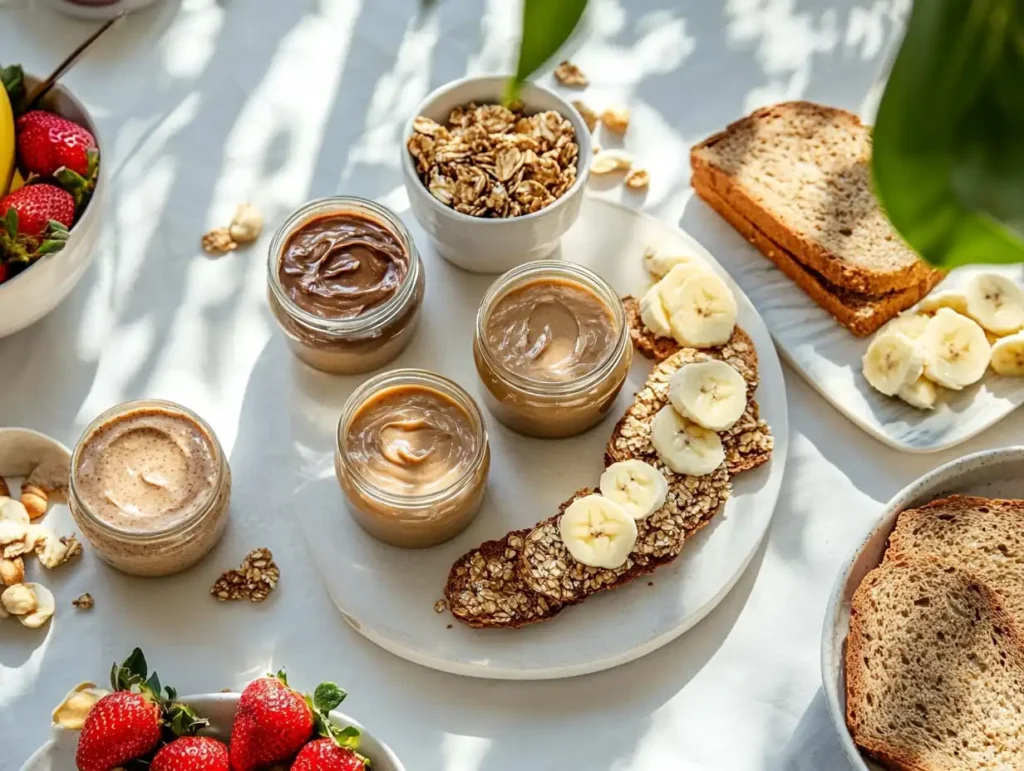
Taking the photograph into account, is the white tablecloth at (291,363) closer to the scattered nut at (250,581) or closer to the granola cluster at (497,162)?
the scattered nut at (250,581)

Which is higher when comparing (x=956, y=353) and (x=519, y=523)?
(x=956, y=353)

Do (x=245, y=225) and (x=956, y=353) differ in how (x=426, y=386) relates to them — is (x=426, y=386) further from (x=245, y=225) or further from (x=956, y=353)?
(x=956, y=353)

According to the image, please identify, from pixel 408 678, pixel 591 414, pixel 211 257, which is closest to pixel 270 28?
pixel 211 257

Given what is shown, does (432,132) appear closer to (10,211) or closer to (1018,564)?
(10,211)

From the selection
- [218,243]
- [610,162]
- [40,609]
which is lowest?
[40,609]

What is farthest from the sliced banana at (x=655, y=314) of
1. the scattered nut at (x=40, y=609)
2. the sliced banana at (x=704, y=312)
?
the scattered nut at (x=40, y=609)

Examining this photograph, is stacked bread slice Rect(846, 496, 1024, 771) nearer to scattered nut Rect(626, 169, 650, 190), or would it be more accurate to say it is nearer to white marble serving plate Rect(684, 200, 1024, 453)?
white marble serving plate Rect(684, 200, 1024, 453)

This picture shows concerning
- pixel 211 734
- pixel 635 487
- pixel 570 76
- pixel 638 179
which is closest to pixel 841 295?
pixel 638 179

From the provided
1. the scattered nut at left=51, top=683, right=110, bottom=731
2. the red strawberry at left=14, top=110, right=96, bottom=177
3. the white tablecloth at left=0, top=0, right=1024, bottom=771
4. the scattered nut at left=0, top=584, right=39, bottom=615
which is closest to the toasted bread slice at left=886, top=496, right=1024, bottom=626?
the white tablecloth at left=0, top=0, right=1024, bottom=771
